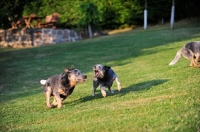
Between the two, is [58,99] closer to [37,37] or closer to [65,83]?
[65,83]

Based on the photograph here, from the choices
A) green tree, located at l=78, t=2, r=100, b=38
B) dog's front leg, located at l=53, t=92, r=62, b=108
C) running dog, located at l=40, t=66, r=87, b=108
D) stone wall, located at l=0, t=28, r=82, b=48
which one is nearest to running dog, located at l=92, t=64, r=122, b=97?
running dog, located at l=40, t=66, r=87, b=108

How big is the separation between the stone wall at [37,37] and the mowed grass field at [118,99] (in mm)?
12083

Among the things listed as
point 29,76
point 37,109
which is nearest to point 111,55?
point 29,76

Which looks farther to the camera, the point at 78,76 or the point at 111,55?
the point at 111,55

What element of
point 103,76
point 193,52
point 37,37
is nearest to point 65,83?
point 103,76

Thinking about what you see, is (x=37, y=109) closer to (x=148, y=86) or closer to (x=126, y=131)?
(x=148, y=86)

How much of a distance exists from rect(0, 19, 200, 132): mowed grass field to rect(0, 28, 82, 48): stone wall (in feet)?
39.6

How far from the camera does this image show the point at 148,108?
8820 millimetres

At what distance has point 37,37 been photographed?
3778 centimetres

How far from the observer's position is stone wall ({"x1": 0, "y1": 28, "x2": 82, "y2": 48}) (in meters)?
37.5

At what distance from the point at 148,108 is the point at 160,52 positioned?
14.0m

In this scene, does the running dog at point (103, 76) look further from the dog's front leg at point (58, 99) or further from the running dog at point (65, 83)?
the dog's front leg at point (58, 99)

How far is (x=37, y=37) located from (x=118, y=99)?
28068mm

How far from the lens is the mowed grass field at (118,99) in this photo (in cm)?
789
